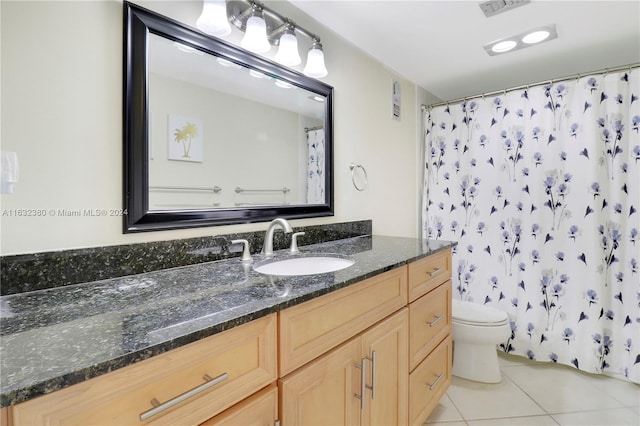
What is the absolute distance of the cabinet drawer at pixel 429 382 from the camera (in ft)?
4.45

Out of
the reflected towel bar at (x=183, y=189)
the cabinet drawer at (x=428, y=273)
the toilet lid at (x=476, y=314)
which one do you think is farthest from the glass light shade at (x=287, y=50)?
the toilet lid at (x=476, y=314)

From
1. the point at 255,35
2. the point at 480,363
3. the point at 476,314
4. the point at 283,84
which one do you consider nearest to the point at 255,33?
the point at 255,35

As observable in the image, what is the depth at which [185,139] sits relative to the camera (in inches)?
45.3

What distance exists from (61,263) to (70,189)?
21 centimetres

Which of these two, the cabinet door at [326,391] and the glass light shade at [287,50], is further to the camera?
the glass light shade at [287,50]

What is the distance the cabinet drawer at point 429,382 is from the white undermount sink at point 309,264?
556mm

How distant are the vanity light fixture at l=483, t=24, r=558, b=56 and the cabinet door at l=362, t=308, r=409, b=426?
5.74ft

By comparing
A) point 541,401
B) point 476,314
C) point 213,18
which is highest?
point 213,18

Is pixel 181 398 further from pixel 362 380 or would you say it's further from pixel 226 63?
pixel 226 63

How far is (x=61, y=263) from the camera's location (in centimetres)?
87

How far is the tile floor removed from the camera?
63.7 inches

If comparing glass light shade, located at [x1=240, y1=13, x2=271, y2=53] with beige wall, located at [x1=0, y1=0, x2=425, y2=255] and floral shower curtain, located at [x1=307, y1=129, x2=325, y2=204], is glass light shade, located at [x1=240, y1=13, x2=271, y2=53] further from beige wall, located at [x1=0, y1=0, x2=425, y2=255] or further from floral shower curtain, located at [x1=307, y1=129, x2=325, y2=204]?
floral shower curtain, located at [x1=307, y1=129, x2=325, y2=204]

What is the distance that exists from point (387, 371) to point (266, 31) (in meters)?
1.48

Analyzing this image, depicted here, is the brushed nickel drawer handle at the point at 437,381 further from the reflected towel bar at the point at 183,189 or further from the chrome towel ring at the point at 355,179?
the reflected towel bar at the point at 183,189
